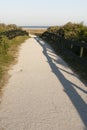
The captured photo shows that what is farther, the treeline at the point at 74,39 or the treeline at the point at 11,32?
the treeline at the point at 11,32

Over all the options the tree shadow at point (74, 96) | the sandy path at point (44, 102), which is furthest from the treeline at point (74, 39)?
the sandy path at point (44, 102)

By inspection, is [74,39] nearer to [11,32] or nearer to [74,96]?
[74,96]

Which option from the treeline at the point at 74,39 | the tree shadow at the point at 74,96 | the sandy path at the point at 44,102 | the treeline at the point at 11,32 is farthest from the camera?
the treeline at the point at 11,32

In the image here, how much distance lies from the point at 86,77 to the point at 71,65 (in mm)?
3336

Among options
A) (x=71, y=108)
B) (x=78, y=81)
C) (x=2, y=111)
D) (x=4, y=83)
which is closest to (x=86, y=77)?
(x=78, y=81)

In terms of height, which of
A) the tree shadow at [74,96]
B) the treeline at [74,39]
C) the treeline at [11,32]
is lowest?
the treeline at [11,32]

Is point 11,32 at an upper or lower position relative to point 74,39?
lower

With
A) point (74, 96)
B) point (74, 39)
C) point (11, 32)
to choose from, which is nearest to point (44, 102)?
point (74, 96)

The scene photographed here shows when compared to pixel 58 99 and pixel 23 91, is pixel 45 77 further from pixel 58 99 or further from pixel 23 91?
pixel 58 99

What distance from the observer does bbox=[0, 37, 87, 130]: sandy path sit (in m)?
5.91

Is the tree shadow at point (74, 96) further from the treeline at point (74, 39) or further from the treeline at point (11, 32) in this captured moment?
the treeline at point (11, 32)

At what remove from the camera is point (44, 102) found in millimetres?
7375

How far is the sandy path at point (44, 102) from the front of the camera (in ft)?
19.4

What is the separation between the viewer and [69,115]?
6367 millimetres
